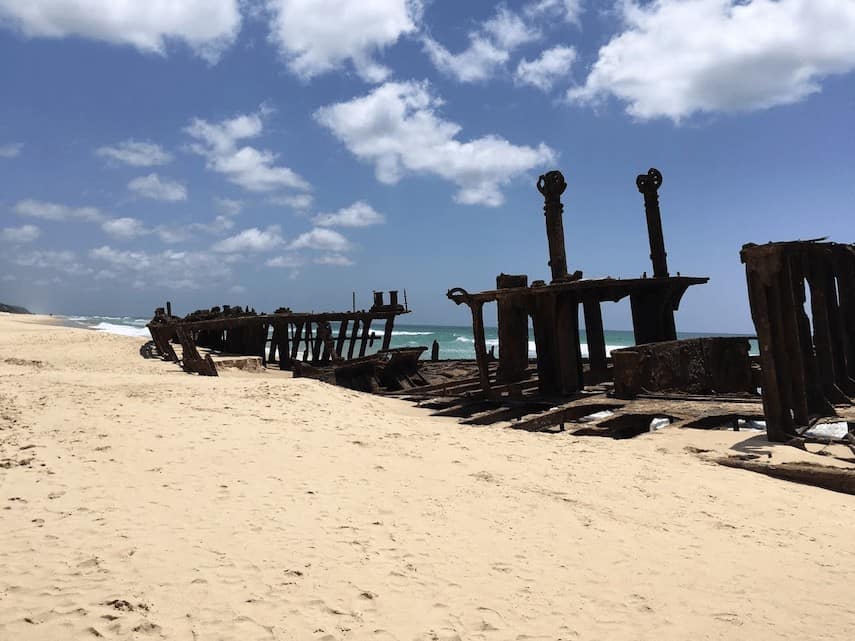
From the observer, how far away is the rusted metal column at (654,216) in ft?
48.0

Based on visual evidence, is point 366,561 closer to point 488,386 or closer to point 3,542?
point 3,542

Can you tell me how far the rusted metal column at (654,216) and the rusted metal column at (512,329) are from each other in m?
3.94

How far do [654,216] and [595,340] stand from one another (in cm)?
372

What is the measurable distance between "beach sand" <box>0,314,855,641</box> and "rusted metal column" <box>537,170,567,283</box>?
6.44m

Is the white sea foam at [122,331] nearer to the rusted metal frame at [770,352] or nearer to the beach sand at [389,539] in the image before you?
the beach sand at [389,539]

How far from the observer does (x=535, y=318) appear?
12719mm

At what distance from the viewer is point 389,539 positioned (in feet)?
15.1

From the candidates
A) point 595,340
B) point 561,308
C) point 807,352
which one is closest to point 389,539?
point 807,352

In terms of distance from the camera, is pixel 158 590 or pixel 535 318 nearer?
pixel 158 590

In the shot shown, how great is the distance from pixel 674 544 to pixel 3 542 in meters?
5.05

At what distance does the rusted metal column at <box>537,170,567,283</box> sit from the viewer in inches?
542

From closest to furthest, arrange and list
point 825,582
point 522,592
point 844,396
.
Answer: point 522,592 < point 825,582 < point 844,396

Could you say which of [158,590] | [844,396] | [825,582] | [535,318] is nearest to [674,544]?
[825,582]

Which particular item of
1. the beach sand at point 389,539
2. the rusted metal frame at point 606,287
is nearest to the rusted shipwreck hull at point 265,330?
the rusted metal frame at point 606,287
